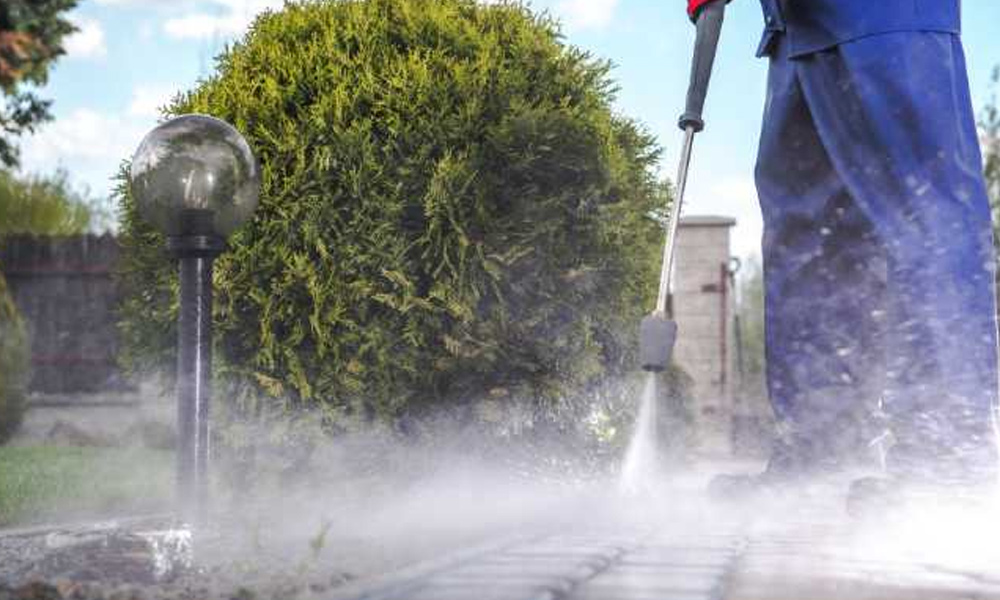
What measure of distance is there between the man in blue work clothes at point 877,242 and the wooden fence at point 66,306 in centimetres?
769

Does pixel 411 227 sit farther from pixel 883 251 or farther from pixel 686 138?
pixel 883 251

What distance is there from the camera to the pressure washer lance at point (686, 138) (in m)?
3.33

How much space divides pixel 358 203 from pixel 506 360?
75 centimetres

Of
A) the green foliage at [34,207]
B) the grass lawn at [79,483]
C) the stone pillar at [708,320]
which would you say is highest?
the green foliage at [34,207]

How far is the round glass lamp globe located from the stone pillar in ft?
19.0

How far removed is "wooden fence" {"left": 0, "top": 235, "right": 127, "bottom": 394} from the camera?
9945 millimetres

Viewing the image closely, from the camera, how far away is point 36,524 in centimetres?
378

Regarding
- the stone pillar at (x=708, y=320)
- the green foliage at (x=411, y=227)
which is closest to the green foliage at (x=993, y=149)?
the stone pillar at (x=708, y=320)

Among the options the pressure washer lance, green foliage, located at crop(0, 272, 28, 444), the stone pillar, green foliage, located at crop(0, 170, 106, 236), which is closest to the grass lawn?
green foliage, located at crop(0, 272, 28, 444)

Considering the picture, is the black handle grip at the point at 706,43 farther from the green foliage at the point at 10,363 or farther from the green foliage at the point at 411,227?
the green foliage at the point at 10,363

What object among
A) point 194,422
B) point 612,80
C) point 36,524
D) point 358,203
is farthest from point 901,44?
point 36,524

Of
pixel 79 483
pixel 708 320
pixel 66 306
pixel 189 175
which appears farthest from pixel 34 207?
pixel 189 175

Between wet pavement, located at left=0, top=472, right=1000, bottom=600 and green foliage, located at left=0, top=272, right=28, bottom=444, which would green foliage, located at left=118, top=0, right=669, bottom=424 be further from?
green foliage, located at left=0, top=272, right=28, bottom=444

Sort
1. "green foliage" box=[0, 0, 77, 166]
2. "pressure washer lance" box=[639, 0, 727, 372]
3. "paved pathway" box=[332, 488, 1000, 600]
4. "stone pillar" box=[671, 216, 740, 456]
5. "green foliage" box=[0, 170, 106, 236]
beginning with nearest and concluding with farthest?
"paved pathway" box=[332, 488, 1000, 600]
"pressure washer lance" box=[639, 0, 727, 372]
"green foliage" box=[0, 0, 77, 166]
"stone pillar" box=[671, 216, 740, 456]
"green foliage" box=[0, 170, 106, 236]
